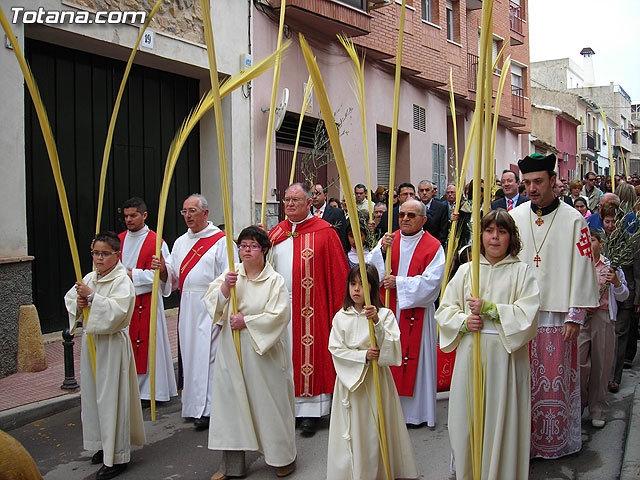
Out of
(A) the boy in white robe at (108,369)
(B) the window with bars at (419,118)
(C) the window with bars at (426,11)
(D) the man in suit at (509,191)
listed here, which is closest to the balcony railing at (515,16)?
(C) the window with bars at (426,11)

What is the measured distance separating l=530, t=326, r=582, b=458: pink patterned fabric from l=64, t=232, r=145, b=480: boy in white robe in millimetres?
2752

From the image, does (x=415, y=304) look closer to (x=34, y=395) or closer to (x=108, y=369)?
(x=108, y=369)

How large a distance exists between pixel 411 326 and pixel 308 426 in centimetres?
120

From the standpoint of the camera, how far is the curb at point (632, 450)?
418cm

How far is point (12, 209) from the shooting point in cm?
702

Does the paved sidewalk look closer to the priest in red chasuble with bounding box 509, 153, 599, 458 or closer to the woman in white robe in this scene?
the woman in white robe

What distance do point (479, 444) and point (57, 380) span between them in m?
4.62

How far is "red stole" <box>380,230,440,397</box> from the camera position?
5.56 m

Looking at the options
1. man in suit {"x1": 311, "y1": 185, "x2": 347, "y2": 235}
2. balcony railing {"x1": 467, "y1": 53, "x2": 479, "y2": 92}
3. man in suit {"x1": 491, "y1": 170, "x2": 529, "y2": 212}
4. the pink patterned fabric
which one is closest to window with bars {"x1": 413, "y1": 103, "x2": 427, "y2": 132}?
balcony railing {"x1": 467, "y1": 53, "x2": 479, "y2": 92}

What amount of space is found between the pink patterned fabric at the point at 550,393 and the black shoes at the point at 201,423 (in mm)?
2605

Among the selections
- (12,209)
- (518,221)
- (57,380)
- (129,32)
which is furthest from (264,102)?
(518,221)

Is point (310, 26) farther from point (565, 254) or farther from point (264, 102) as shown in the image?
point (565, 254)

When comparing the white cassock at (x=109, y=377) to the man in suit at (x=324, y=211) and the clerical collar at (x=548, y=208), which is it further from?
the man in suit at (x=324, y=211)

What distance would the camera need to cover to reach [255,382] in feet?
14.3
